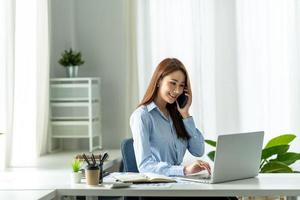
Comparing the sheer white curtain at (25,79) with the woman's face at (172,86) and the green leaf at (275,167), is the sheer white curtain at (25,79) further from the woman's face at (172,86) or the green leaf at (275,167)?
the green leaf at (275,167)

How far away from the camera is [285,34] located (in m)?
4.84

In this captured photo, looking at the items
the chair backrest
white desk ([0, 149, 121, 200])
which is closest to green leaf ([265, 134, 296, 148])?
white desk ([0, 149, 121, 200])

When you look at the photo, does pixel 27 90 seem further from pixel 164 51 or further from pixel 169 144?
pixel 169 144

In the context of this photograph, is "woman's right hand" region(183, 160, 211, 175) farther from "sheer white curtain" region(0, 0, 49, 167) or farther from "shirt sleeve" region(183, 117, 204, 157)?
"sheer white curtain" region(0, 0, 49, 167)

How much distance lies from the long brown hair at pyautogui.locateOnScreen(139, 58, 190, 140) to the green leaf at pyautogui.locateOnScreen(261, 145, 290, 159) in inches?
44.2

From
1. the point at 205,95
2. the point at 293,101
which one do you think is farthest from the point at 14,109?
the point at 293,101

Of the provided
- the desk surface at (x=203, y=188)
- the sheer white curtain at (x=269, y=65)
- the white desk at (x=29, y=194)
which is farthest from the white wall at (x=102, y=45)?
the white desk at (x=29, y=194)

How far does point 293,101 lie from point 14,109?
7.04 ft

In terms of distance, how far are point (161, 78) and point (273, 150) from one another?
1.43m

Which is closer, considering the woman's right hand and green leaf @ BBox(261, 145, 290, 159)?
the woman's right hand

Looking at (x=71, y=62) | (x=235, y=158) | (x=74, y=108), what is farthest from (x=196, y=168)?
(x=71, y=62)

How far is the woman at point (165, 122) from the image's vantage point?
3021mm

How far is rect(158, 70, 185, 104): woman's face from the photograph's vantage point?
309 centimetres

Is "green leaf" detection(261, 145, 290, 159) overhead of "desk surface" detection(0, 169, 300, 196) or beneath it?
overhead
